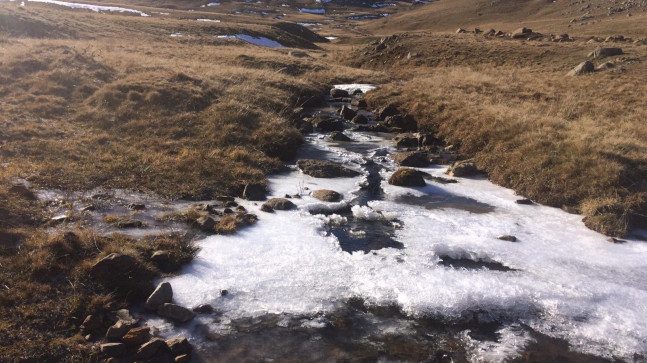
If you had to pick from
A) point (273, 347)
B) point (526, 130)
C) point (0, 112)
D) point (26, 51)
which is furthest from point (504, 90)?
point (26, 51)

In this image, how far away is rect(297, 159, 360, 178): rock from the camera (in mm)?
15578

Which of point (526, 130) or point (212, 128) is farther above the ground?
point (526, 130)

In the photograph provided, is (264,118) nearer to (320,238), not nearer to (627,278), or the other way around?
(320,238)

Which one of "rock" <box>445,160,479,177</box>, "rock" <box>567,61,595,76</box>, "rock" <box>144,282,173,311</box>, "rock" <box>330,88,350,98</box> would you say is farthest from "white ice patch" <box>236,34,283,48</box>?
"rock" <box>144,282,173,311</box>

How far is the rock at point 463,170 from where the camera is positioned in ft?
52.2

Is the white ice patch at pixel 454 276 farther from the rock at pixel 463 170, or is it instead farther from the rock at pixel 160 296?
the rock at pixel 463 170

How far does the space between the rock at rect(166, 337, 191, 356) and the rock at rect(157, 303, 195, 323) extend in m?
0.65

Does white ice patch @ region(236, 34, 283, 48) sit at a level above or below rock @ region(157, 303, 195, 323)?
above

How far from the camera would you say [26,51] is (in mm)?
22469

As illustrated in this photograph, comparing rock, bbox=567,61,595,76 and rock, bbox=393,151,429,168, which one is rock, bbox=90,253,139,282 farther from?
rock, bbox=567,61,595,76

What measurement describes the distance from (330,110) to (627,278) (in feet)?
65.2

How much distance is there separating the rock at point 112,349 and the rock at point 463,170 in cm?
1257

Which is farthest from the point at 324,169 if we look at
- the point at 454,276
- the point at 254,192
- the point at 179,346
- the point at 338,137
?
the point at 179,346

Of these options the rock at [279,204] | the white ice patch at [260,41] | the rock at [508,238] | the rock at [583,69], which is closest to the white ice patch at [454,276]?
the rock at [508,238]
